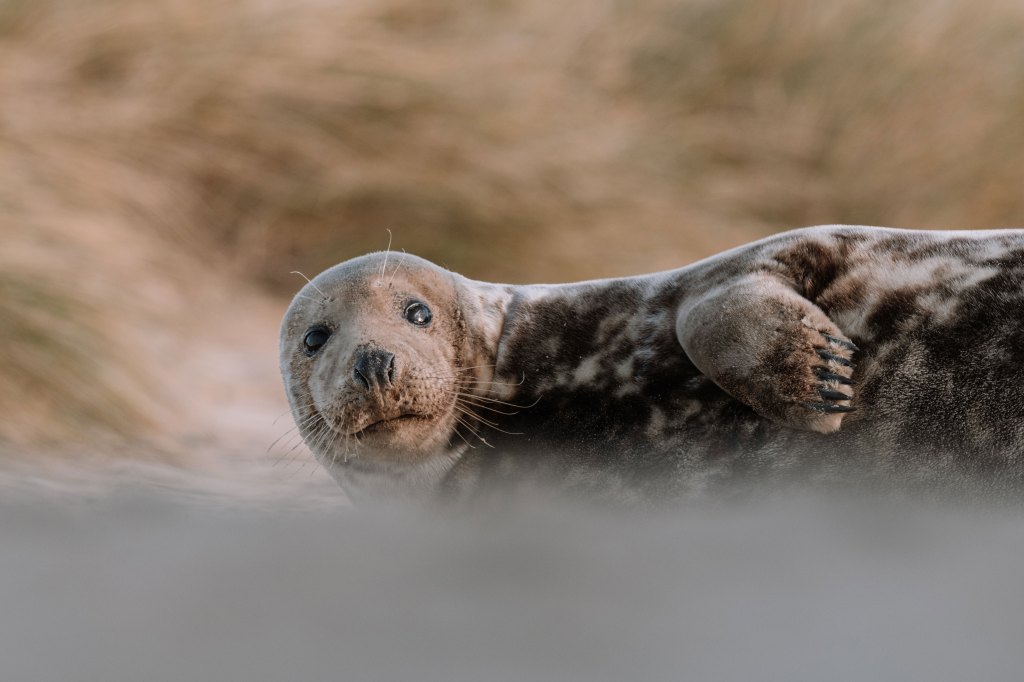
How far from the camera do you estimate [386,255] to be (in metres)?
3.00

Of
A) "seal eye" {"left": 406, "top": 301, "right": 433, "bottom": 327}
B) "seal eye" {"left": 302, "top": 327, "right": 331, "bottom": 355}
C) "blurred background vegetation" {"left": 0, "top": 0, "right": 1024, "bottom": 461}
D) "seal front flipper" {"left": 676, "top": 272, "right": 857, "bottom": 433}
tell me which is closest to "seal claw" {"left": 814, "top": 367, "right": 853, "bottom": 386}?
"seal front flipper" {"left": 676, "top": 272, "right": 857, "bottom": 433}

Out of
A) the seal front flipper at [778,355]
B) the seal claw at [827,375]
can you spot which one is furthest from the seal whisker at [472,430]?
the seal claw at [827,375]

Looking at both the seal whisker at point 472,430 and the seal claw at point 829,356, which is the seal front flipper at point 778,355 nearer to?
the seal claw at point 829,356

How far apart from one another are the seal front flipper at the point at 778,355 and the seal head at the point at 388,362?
1.82ft

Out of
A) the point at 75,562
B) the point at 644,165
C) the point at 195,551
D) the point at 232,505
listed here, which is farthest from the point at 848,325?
the point at 644,165

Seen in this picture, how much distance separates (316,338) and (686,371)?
0.81m

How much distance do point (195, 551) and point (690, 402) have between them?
3.24 ft

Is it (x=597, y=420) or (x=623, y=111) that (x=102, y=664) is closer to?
(x=597, y=420)

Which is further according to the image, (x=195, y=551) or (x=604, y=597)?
(x=195, y=551)

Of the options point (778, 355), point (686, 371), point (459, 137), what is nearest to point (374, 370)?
point (686, 371)

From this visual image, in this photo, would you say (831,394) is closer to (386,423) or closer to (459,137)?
(386,423)

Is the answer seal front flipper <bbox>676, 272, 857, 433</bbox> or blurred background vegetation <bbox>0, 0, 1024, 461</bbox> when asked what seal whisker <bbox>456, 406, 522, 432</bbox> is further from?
blurred background vegetation <bbox>0, 0, 1024, 461</bbox>

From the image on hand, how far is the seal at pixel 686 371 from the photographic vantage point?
242 centimetres

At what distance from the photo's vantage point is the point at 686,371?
2654mm
